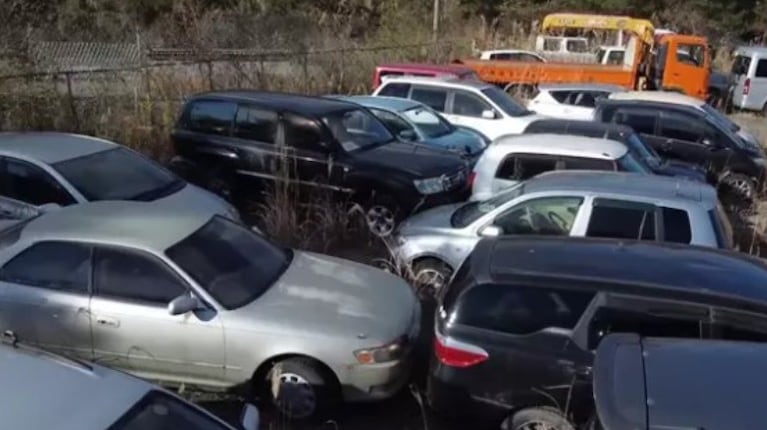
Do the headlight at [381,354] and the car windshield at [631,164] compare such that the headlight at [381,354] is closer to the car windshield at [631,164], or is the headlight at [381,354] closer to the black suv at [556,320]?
the black suv at [556,320]

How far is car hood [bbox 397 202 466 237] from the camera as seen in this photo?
25.8ft

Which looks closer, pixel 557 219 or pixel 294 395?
pixel 294 395

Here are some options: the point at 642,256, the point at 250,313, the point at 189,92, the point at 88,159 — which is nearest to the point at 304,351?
the point at 250,313

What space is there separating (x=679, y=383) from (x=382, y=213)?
6.89m

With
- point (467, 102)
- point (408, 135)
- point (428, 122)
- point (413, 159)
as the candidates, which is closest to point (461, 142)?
point (428, 122)

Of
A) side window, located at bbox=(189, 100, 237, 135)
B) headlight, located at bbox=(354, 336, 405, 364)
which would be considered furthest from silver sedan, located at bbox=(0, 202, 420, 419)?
side window, located at bbox=(189, 100, 237, 135)

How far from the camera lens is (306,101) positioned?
1084 cm

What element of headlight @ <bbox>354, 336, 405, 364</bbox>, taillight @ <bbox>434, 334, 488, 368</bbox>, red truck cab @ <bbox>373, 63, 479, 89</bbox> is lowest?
headlight @ <bbox>354, 336, 405, 364</bbox>

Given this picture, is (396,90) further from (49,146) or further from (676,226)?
(676,226)

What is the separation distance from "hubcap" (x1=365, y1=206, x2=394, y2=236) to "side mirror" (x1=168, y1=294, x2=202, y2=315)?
13.4 feet

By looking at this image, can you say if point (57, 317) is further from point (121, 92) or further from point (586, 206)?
point (121, 92)

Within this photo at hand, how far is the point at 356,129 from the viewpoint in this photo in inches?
419

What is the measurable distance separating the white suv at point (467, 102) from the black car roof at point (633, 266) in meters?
7.96

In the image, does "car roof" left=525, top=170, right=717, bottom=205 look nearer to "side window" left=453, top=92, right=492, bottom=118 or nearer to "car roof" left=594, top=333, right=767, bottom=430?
"car roof" left=594, top=333, right=767, bottom=430
